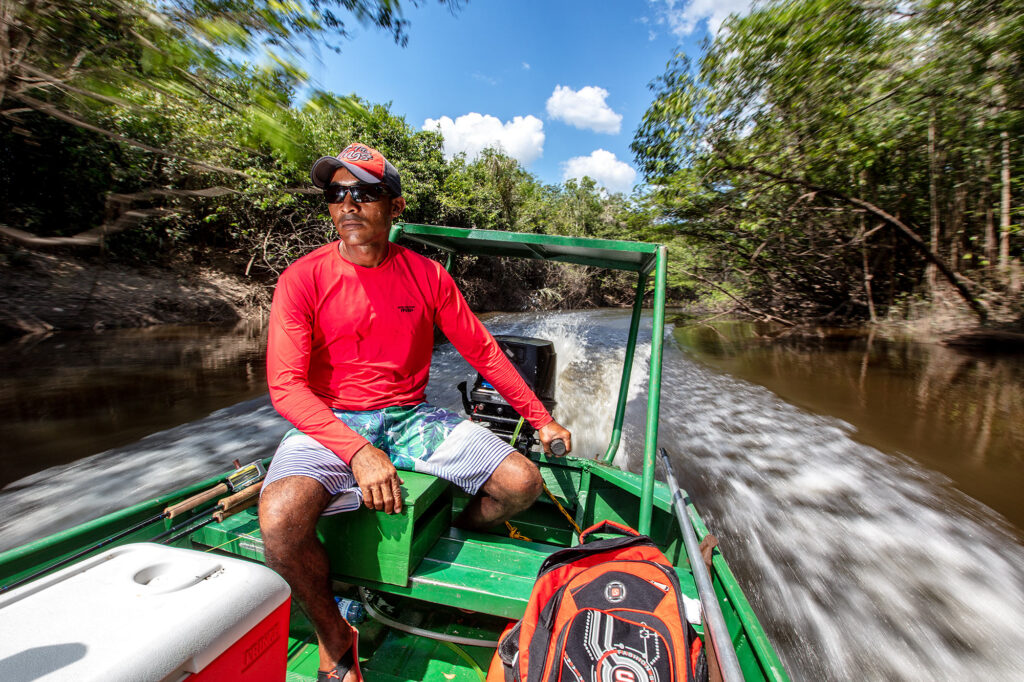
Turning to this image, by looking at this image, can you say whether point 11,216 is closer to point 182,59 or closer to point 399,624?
point 182,59

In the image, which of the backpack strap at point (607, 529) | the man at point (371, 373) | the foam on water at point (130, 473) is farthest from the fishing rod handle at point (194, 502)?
the foam on water at point (130, 473)

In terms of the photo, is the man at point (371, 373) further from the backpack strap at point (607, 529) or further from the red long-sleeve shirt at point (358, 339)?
the backpack strap at point (607, 529)

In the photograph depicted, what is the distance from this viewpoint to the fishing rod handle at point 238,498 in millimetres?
1873

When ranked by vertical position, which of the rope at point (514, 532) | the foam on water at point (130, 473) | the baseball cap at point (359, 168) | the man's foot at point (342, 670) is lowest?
the foam on water at point (130, 473)

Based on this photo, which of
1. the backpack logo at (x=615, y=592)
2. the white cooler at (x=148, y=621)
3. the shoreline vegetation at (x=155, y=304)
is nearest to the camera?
the white cooler at (x=148, y=621)

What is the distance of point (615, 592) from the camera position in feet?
4.41

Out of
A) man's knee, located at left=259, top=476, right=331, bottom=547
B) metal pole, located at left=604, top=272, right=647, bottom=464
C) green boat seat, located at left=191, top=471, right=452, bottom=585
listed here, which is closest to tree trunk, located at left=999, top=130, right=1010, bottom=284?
metal pole, located at left=604, top=272, right=647, bottom=464

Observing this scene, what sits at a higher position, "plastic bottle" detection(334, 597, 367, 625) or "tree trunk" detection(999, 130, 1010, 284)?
"tree trunk" detection(999, 130, 1010, 284)

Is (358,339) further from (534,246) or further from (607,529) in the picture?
(607,529)

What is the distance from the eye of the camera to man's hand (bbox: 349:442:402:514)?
1544mm

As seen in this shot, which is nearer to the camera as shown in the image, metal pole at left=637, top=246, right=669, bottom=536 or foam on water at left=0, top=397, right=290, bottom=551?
metal pole at left=637, top=246, right=669, bottom=536

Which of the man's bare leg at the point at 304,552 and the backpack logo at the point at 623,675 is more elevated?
the man's bare leg at the point at 304,552

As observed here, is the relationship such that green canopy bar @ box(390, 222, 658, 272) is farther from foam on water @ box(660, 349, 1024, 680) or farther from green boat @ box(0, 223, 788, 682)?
foam on water @ box(660, 349, 1024, 680)

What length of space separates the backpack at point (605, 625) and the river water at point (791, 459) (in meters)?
2.18
